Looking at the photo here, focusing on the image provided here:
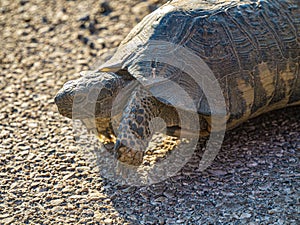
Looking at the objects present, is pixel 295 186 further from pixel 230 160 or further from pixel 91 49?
pixel 91 49

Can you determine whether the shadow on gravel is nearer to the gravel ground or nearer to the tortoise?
the gravel ground

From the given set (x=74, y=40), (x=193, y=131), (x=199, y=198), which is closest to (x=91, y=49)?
(x=74, y=40)

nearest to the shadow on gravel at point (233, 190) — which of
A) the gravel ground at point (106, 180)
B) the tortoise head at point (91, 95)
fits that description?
the gravel ground at point (106, 180)

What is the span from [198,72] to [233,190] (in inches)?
36.2

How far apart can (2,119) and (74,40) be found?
1.83 metres

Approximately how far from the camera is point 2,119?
522 centimetres

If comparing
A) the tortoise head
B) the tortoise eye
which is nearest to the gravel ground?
the tortoise head

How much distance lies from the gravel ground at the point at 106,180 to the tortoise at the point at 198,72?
0.29m

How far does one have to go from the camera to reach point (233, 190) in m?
3.95

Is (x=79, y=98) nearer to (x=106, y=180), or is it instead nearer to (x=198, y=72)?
(x=106, y=180)

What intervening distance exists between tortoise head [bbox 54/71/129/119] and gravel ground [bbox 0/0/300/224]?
47cm

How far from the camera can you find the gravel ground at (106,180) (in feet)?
12.4

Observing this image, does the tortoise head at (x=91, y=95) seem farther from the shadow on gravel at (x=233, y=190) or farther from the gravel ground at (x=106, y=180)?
the shadow on gravel at (x=233, y=190)

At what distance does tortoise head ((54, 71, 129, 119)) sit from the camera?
4.19m
